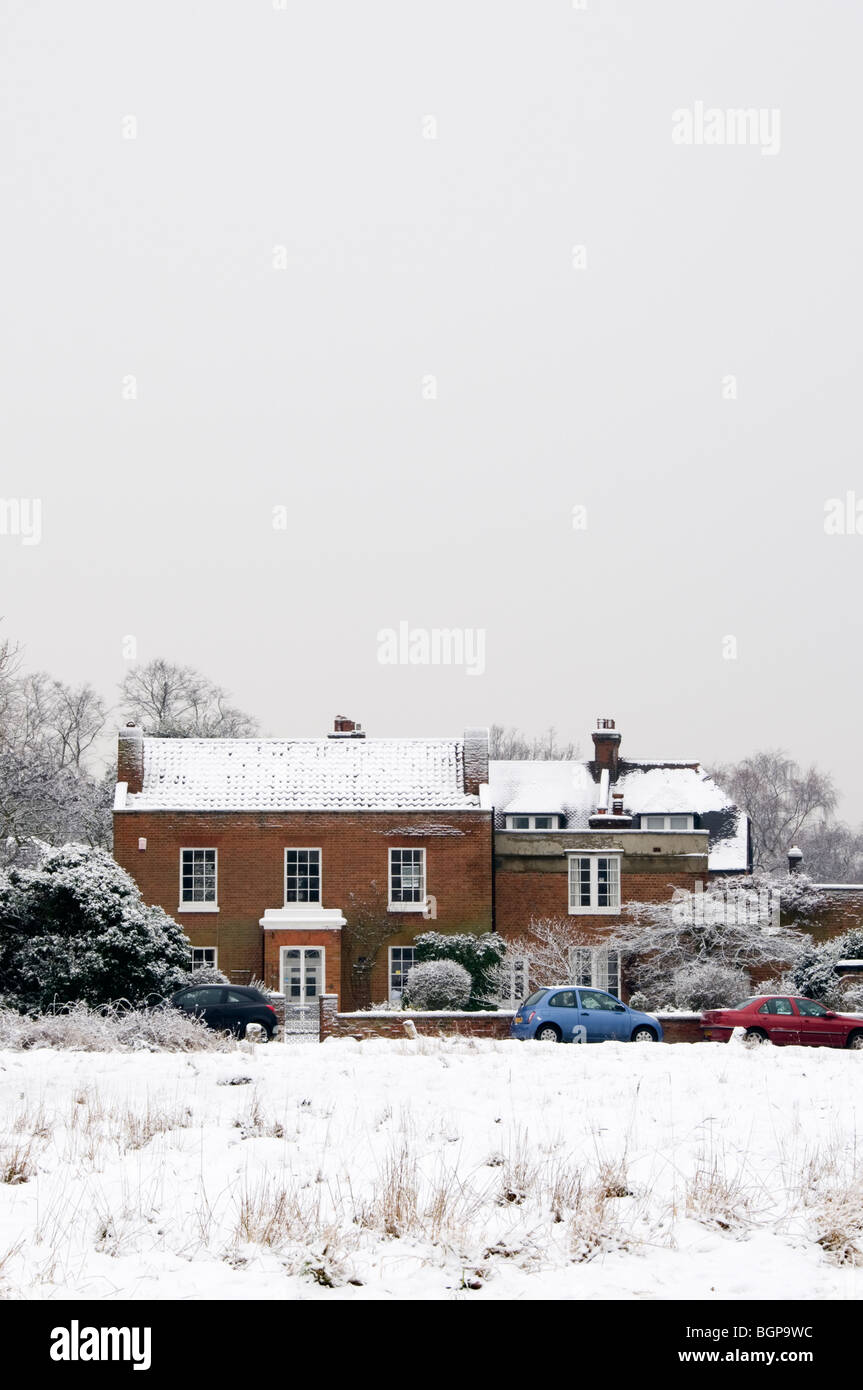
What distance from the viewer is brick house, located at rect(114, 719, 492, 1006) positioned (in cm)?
3759

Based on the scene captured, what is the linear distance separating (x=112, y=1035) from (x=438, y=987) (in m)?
14.3

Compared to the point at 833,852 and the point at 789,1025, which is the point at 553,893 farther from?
the point at 833,852

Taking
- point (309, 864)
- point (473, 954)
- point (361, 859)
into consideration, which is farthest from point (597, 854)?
point (309, 864)

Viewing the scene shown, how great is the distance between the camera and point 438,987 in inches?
1341

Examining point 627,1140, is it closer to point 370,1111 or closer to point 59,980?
point 370,1111

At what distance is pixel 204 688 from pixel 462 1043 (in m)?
54.6

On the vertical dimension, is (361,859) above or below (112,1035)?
above

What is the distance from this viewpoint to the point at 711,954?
37.7 m

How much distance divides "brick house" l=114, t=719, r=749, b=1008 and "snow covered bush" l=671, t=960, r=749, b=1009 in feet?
9.66

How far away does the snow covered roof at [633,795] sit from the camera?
4072cm

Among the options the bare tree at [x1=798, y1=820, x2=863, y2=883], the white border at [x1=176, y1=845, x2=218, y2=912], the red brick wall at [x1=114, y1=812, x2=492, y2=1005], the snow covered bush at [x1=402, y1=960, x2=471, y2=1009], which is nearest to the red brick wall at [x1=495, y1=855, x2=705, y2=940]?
the red brick wall at [x1=114, y1=812, x2=492, y2=1005]

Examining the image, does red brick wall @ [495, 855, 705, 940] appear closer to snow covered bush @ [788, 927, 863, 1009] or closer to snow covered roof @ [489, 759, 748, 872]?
snow covered roof @ [489, 759, 748, 872]

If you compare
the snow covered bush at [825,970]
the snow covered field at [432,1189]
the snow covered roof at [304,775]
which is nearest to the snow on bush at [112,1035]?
the snow covered field at [432,1189]
